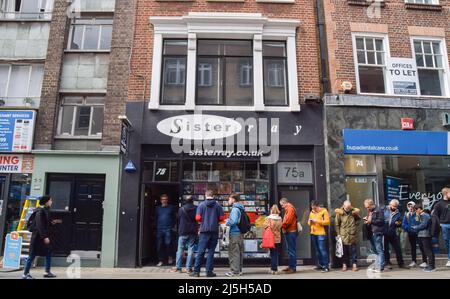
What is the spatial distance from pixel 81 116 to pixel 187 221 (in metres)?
5.41

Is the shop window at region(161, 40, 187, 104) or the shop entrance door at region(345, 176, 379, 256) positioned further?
the shop window at region(161, 40, 187, 104)

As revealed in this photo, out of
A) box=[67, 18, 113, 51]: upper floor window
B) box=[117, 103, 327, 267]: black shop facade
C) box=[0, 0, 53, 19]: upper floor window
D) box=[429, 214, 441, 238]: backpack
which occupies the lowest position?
box=[429, 214, 441, 238]: backpack

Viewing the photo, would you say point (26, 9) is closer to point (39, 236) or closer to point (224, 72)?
point (224, 72)

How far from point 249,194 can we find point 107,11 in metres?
7.97

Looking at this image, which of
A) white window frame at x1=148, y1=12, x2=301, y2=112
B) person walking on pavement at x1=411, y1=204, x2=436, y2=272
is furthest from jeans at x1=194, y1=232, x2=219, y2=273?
person walking on pavement at x1=411, y1=204, x2=436, y2=272

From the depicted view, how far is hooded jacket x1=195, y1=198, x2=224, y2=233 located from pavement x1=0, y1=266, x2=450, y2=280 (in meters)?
1.17

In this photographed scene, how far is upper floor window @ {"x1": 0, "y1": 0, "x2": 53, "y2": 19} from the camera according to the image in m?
12.8

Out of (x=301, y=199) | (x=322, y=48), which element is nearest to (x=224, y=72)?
(x=322, y=48)

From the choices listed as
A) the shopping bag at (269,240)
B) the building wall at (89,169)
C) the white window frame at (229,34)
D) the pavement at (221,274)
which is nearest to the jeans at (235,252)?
the pavement at (221,274)

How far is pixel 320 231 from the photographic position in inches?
391

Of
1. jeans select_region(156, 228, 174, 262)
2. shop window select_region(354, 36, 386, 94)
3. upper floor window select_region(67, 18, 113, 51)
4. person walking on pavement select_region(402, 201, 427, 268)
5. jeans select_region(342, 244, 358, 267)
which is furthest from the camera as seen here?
upper floor window select_region(67, 18, 113, 51)

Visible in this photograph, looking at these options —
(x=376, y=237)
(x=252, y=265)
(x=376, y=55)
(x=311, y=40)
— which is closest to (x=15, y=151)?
(x=252, y=265)

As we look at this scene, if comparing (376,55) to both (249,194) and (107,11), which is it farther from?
(107,11)

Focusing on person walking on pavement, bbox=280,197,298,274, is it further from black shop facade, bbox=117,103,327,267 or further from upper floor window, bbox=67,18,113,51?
upper floor window, bbox=67,18,113,51
